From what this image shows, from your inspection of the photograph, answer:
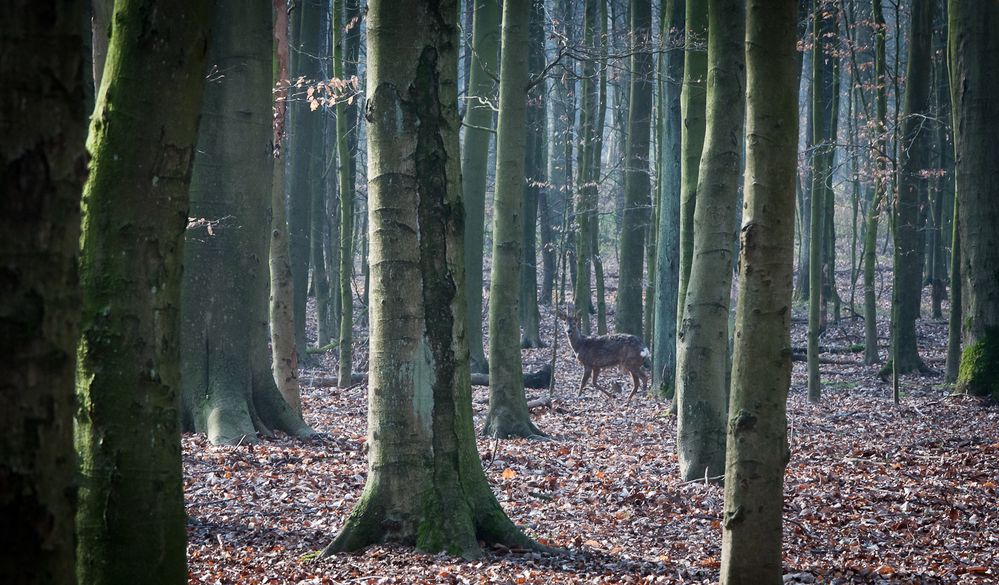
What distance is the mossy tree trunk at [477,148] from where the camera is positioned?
15555 mm

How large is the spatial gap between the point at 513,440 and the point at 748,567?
6385 mm

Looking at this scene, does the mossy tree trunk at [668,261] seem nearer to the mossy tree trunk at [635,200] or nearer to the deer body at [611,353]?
the deer body at [611,353]

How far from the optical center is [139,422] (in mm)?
3492

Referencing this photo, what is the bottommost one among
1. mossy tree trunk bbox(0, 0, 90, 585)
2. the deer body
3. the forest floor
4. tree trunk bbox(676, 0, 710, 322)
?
the forest floor

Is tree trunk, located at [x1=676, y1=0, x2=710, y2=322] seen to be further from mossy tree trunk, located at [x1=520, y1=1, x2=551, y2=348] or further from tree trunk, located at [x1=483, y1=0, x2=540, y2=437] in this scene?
mossy tree trunk, located at [x1=520, y1=1, x2=551, y2=348]

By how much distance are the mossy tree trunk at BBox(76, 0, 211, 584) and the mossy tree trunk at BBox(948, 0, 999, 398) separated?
484 inches

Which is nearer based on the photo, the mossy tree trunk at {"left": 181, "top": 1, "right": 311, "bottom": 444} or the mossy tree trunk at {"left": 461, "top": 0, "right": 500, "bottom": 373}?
the mossy tree trunk at {"left": 181, "top": 1, "right": 311, "bottom": 444}

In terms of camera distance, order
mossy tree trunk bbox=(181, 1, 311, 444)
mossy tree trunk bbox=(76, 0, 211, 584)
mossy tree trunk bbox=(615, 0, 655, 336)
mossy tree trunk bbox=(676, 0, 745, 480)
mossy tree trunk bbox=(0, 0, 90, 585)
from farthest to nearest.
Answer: mossy tree trunk bbox=(615, 0, 655, 336), mossy tree trunk bbox=(181, 1, 311, 444), mossy tree trunk bbox=(676, 0, 745, 480), mossy tree trunk bbox=(76, 0, 211, 584), mossy tree trunk bbox=(0, 0, 90, 585)

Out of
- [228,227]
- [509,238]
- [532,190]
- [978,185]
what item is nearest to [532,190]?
[532,190]

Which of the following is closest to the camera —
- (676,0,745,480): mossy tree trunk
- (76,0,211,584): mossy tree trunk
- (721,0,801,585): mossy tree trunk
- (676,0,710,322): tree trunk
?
(76,0,211,584): mossy tree trunk

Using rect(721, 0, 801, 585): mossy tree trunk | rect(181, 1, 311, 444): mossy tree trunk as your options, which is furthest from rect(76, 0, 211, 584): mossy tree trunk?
rect(181, 1, 311, 444): mossy tree trunk

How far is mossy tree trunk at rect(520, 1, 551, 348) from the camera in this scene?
76.7 feet

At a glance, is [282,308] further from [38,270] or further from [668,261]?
[38,270]

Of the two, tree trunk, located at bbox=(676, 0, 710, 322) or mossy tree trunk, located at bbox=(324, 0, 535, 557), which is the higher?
tree trunk, located at bbox=(676, 0, 710, 322)
